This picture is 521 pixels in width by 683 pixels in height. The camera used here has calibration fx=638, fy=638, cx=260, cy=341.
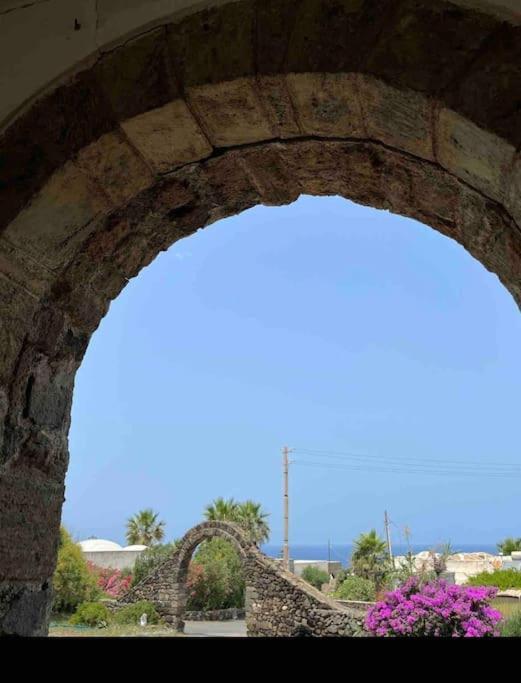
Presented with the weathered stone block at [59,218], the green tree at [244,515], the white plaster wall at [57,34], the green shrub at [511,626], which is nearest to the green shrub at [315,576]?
the green tree at [244,515]

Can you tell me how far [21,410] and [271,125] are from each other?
37.5 inches

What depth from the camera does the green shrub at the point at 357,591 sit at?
16906mm

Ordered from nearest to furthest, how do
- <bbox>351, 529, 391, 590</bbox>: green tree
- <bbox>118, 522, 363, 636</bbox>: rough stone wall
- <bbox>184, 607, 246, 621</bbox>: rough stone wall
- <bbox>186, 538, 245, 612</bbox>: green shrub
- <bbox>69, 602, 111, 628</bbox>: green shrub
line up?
<bbox>118, 522, 363, 636</bbox>: rough stone wall < <bbox>69, 602, 111, 628</bbox>: green shrub < <bbox>184, 607, 246, 621</bbox>: rough stone wall < <bbox>186, 538, 245, 612</bbox>: green shrub < <bbox>351, 529, 391, 590</bbox>: green tree

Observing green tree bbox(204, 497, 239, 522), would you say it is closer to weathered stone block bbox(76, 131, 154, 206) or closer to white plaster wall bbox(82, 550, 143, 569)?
white plaster wall bbox(82, 550, 143, 569)

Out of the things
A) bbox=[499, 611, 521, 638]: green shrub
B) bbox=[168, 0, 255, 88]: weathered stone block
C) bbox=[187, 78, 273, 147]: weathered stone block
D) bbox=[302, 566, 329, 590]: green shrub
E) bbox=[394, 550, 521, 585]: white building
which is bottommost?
bbox=[499, 611, 521, 638]: green shrub

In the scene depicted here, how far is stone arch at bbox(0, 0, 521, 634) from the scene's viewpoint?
1.25 m

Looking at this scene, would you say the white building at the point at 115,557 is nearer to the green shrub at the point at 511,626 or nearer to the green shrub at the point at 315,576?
the green shrub at the point at 315,576

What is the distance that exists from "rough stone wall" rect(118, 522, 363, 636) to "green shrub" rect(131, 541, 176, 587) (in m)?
3.14

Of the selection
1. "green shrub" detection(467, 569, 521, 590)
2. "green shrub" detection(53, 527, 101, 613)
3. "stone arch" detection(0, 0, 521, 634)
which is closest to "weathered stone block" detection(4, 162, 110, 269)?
"stone arch" detection(0, 0, 521, 634)

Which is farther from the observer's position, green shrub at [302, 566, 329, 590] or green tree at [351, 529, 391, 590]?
green shrub at [302, 566, 329, 590]

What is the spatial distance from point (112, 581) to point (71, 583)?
393 cm

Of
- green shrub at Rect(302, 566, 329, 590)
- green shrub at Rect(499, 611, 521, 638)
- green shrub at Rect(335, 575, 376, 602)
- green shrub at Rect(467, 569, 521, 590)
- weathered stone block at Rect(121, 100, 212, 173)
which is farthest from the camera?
green shrub at Rect(302, 566, 329, 590)

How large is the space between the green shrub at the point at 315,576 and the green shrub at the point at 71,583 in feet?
33.6

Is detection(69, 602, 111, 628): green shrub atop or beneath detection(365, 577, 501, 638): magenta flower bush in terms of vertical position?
beneath
